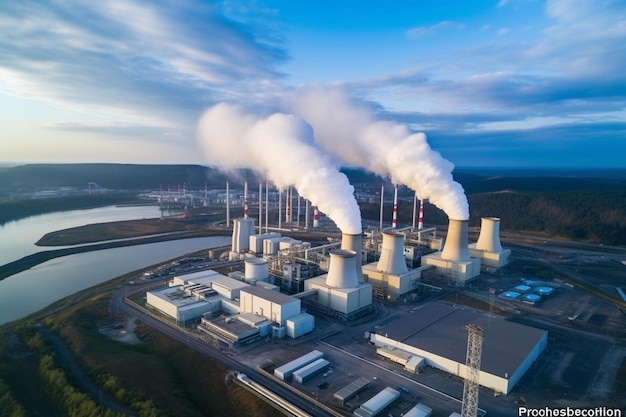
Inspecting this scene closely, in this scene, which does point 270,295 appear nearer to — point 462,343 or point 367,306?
point 367,306

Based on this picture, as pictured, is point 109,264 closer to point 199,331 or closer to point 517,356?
point 199,331

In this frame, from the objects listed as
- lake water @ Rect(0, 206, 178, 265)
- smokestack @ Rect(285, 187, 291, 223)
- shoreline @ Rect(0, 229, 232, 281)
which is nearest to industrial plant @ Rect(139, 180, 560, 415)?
shoreline @ Rect(0, 229, 232, 281)

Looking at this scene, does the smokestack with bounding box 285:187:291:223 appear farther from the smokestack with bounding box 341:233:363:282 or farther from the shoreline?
the smokestack with bounding box 341:233:363:282

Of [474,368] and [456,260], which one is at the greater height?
[474,368]

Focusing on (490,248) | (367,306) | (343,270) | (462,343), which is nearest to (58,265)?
(343,270)

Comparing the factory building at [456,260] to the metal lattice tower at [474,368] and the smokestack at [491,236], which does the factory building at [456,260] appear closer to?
the smokestack at [491,236]

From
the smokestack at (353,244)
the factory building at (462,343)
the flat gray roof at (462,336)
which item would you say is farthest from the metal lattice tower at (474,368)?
the smokestack at (353,244)

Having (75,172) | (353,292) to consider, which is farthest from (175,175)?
(353,292)

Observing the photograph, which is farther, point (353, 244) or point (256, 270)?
point (256, 270)
